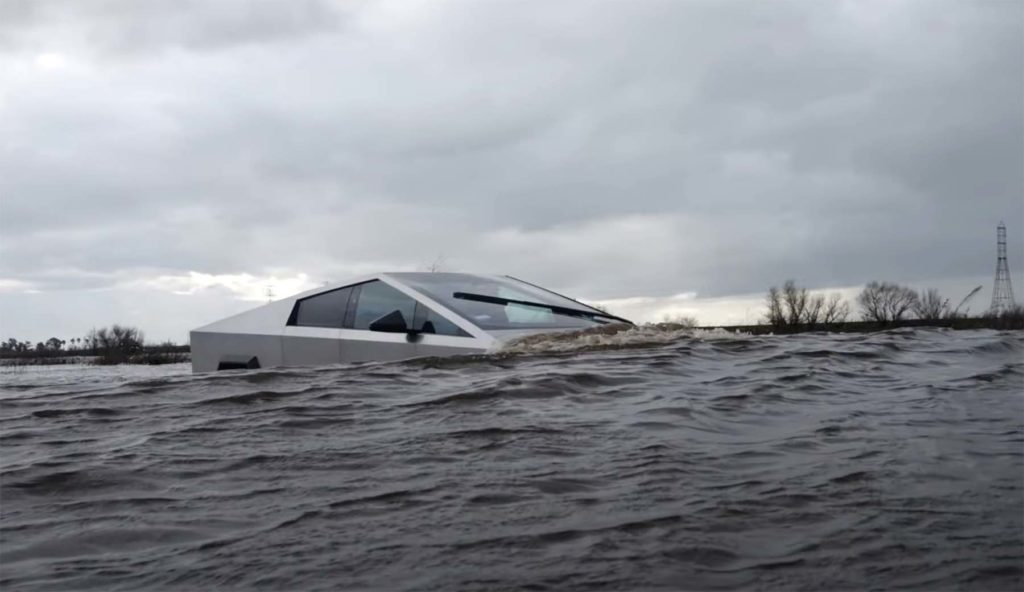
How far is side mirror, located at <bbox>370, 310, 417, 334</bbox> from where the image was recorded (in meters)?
7.49

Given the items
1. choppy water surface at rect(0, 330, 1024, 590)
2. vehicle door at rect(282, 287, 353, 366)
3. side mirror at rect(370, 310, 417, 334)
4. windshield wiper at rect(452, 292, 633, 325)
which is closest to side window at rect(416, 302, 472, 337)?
side mirror at rect(370, 310, 417, 334)

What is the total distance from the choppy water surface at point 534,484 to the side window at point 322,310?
7.14ft

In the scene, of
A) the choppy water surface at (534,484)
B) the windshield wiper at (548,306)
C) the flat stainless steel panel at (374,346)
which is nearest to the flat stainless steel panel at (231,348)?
the flat stainless steel panel at (374,346)

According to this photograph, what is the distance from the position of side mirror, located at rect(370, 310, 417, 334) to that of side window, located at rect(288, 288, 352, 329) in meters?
0.43

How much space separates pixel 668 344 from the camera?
8.00 meters

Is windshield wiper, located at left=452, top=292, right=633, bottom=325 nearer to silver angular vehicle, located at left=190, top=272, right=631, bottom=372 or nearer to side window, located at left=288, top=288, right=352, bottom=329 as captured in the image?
silver angular vehicle, located at left=190, top=272, right=631, bottom=372

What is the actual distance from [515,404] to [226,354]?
4362 mm

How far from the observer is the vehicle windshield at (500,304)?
301 inches

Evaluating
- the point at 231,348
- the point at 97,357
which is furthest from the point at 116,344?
the point at 231,348

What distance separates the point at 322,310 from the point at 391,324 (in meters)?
0.86

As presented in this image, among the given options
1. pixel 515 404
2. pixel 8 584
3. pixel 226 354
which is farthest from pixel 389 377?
pixel 8 584

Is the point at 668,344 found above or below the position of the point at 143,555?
above

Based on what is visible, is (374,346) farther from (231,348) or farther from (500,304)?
(231,348)

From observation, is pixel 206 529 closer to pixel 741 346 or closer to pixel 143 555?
pixel 143 555
